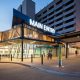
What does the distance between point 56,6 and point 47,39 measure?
66278 mm

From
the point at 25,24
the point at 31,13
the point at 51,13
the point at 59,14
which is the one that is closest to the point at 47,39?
the point at 25,24

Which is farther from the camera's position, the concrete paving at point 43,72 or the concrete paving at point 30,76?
the concrete paving at point 43,72

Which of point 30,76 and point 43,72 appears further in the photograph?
point 43,72

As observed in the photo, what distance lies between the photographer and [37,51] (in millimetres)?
44438

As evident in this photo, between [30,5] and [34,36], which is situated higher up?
[30,5]

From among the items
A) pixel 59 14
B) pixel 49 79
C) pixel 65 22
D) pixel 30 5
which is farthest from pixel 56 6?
pixel 49 79

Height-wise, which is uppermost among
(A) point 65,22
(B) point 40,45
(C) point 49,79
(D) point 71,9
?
(D) point 71,9

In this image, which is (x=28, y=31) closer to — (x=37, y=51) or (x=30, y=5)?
(x=37, y=51)

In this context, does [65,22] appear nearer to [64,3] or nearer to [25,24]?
[64,3]

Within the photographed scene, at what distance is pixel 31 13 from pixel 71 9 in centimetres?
2256

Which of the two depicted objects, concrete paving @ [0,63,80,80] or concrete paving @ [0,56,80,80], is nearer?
concrete paving @ [0,63,80,80]

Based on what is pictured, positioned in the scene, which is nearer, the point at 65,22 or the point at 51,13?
the point at 65,22

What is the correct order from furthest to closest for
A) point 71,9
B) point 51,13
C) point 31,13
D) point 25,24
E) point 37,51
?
point 51,13 < point 71,9 < point 31,13 < point 37,51 < point 25,24

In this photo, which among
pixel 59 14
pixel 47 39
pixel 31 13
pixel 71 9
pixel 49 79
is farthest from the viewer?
pixel 59 14
